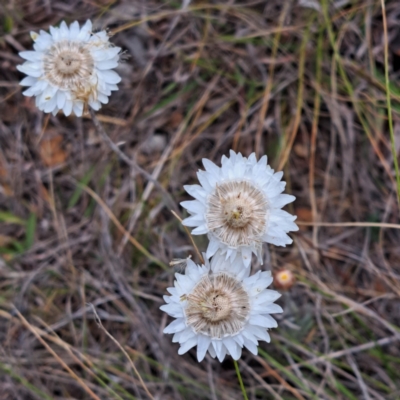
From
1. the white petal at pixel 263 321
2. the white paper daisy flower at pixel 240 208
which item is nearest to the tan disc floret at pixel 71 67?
the white paper daisy flower at pixel 240 208

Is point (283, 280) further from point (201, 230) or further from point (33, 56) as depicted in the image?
point (33, 56)

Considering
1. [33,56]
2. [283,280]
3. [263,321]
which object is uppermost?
[33,56]

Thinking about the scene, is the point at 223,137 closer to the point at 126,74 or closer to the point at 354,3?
the point at 126,74

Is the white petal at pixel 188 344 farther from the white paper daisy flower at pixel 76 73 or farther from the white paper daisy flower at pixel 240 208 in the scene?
the white paper daisy flower at pixel 76 73

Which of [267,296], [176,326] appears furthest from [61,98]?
[267,296]

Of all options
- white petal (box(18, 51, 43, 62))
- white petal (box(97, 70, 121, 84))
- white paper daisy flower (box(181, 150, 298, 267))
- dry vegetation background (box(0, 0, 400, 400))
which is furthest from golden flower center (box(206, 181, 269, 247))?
white petal (box(18, 51, 43, 62))

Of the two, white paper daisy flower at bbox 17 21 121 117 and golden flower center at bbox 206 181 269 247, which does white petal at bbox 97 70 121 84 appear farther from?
golden flower center at bbox 206 181 269 247

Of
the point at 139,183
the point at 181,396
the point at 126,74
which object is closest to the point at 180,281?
the point at 181,396
